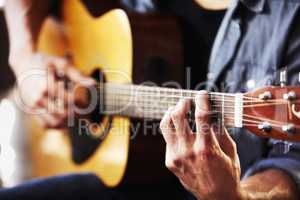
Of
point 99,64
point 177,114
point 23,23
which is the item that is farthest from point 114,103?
point 23,23

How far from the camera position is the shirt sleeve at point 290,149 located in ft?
2.10

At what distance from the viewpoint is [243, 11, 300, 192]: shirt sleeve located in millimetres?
641

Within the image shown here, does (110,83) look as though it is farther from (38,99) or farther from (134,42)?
(38,99)

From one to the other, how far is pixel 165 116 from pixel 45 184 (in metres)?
0.31

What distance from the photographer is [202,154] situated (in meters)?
0.62

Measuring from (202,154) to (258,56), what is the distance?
19 centimetres

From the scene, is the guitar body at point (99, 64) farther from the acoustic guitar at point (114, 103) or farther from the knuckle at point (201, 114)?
the knuckle at point (201, 114)

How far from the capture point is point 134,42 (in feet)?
2.61

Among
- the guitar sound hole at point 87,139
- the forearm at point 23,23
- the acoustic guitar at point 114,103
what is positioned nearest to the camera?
the acoustic guitar at point 114,103

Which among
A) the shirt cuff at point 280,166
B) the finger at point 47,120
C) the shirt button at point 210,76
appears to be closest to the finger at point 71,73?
the finger at point 47,120

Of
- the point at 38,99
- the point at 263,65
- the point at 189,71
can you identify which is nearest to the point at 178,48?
the point at 189,71

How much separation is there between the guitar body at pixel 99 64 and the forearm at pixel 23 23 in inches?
0.8

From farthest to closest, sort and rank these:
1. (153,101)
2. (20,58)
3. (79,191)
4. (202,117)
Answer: (20,58) < (79,191) < (153,101) < (202,117)

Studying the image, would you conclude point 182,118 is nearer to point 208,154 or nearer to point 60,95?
point 208,154
